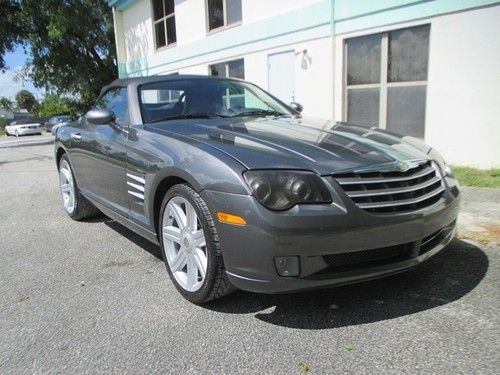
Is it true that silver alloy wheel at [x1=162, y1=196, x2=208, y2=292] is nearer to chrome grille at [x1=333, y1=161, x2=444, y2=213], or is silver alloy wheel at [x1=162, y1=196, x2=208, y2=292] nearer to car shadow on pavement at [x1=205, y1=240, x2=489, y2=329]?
car shadow on pavement at [x1=205, y1=240, x2=489, y2=329]

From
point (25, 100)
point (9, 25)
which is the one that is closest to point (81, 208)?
point (9, 25)

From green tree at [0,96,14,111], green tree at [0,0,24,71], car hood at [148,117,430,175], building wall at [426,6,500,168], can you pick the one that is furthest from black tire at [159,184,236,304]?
green tree at [0,96,14,111]

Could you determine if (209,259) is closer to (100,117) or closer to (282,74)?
(100,117)

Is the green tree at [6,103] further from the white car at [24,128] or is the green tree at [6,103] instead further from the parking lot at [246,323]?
the parking lot at [246,323]

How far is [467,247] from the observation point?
148 inches

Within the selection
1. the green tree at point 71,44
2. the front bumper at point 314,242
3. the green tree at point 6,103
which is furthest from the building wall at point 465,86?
the green tree at point 6,103

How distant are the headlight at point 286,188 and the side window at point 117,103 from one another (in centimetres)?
176

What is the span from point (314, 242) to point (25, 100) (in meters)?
77.9

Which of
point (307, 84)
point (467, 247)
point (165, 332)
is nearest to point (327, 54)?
point (307, 84)

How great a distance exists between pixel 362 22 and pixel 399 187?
651cm

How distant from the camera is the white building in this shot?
6.92 m

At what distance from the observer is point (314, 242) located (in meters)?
2.40

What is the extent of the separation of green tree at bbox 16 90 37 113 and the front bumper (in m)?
76.4

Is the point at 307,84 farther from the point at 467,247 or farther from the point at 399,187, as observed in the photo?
the point at 399,187
